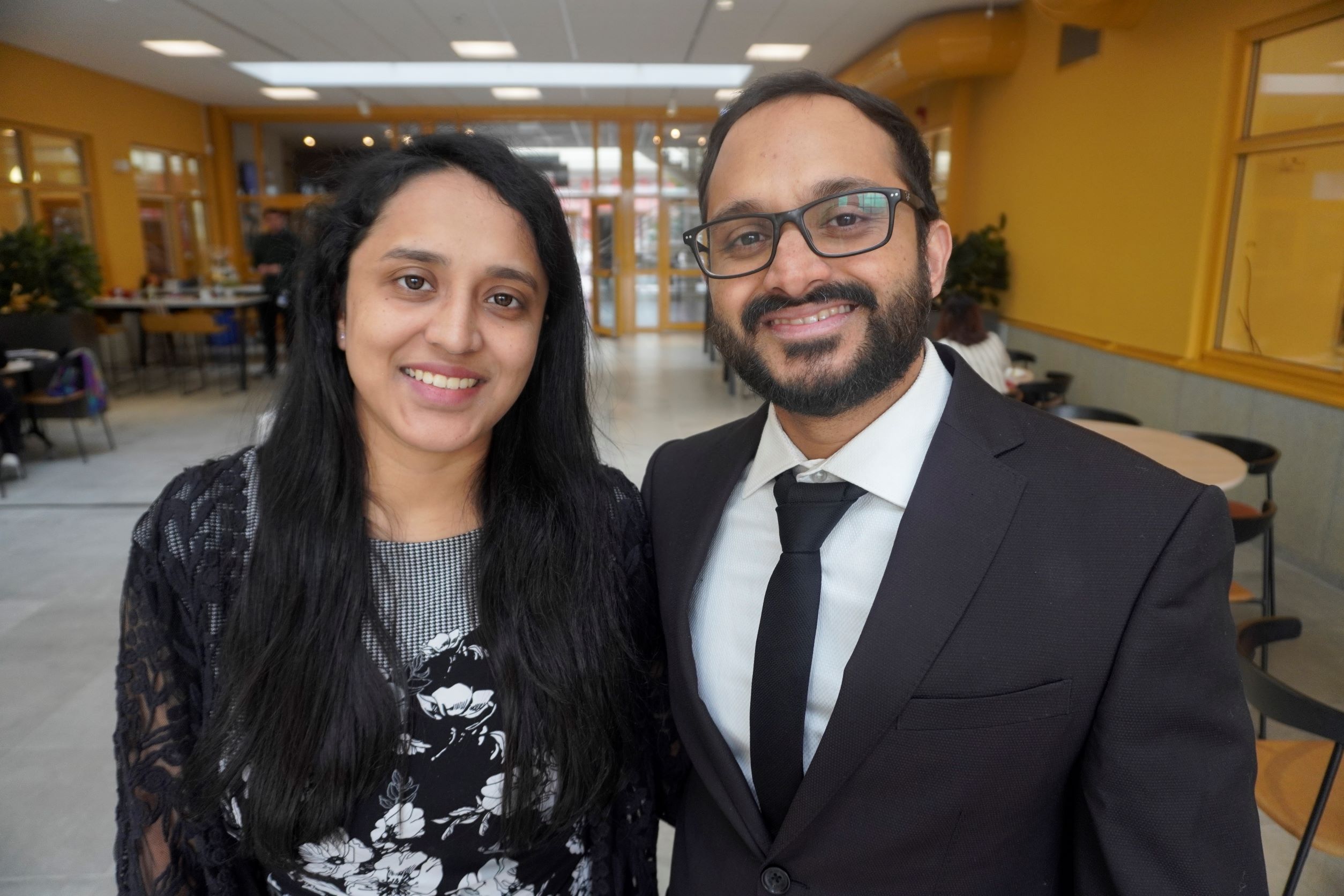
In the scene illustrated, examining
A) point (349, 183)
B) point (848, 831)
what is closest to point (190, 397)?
point (349, 183)

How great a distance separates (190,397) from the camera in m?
10.1

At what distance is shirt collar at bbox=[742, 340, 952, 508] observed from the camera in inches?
46.8

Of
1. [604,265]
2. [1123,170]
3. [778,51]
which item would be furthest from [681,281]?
[1123,170]

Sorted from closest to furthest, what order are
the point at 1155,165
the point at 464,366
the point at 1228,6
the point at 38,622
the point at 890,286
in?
the point at 890,286 → the point at 464,366 → the point at 38,622 → the point at 1228,6 → the point at 1155,165

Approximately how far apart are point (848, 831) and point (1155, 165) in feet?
21.6

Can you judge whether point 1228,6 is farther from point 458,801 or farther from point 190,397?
point 190,397

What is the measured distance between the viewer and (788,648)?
116 cm

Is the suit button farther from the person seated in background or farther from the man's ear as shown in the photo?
the person seated in background

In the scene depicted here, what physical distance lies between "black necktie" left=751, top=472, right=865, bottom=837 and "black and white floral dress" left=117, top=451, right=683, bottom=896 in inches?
16.5

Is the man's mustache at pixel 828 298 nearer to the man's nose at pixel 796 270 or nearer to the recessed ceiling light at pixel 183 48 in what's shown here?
the man's nose at pixel 796 270

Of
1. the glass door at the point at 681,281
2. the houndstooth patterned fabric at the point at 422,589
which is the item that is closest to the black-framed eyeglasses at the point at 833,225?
the houndstooth patterned fabric at the point at 422,589

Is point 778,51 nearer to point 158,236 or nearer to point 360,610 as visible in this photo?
point 158,236

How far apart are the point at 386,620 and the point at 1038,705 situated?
97cm

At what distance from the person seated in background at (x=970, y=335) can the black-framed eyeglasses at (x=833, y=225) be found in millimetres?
4145
